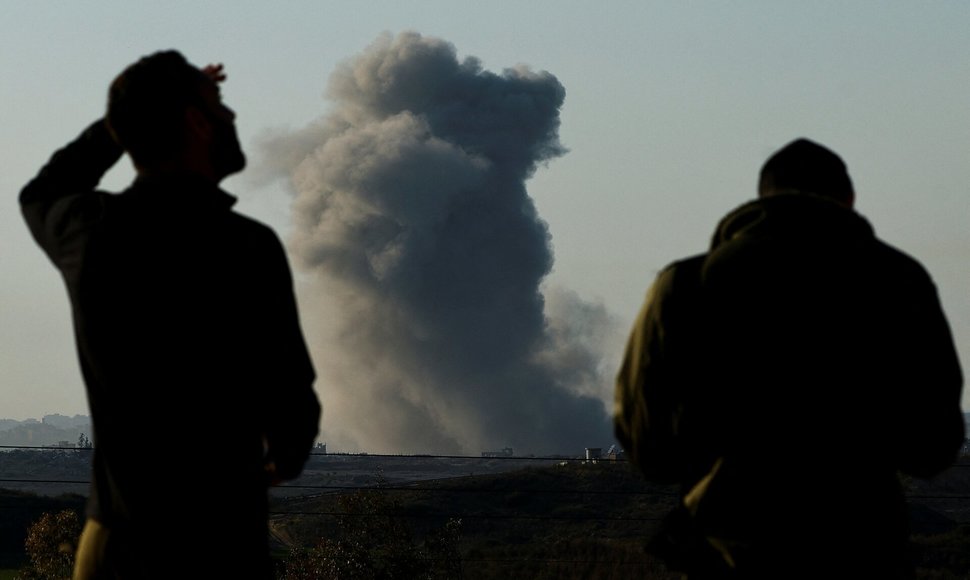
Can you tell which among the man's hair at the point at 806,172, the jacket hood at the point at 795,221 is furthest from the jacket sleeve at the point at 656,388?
the man's hair at the point at 806,172

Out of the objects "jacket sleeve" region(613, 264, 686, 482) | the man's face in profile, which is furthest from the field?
the man's face in profile

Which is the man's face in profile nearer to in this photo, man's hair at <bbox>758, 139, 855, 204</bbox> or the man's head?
the man's head

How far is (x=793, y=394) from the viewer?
135 inches

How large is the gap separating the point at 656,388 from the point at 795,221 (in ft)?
1.65

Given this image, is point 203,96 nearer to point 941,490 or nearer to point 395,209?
point 941,490

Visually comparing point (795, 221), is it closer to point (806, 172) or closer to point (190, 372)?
point (806, 172)

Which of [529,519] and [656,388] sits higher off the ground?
[529,519]

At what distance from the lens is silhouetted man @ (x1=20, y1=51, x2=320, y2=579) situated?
133 inches

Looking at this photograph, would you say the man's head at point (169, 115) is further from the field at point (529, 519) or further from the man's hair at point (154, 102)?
the field at point (529, 519)

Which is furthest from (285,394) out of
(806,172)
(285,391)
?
(806,172)

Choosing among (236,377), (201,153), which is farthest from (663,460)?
(201,153)

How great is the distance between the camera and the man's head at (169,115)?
3.53 m

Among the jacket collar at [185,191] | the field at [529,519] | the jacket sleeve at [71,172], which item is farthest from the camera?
the field at [529,519]

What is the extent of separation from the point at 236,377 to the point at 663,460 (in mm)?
1001
